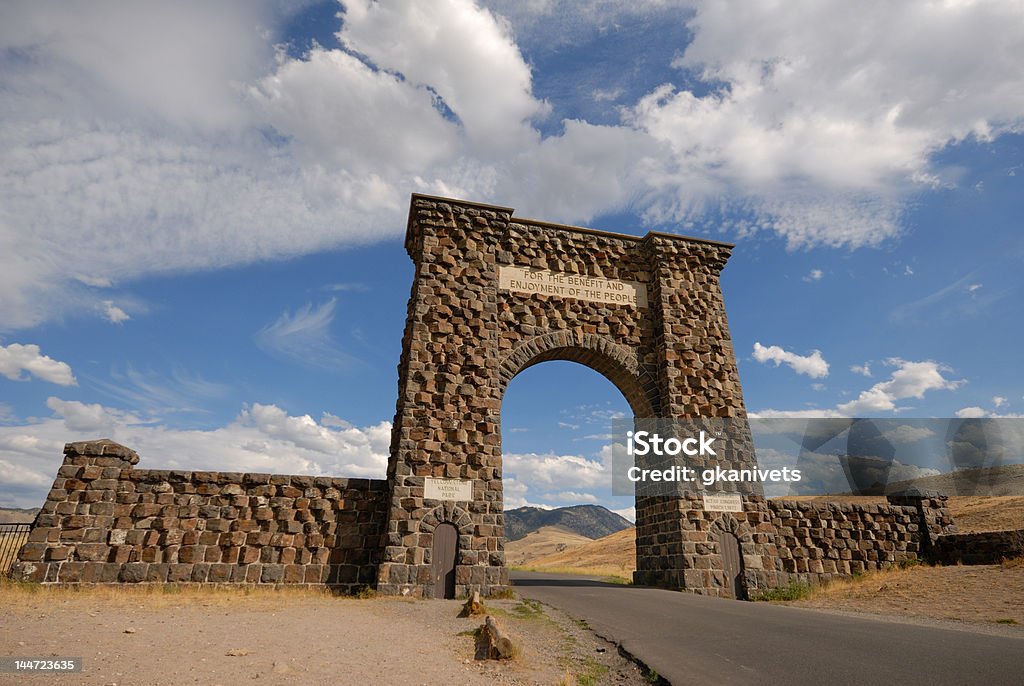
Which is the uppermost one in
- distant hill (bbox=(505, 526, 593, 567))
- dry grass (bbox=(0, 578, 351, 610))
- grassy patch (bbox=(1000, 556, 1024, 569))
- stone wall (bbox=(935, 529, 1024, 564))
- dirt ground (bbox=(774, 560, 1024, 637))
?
stone wall (bbox=(935, 529, 1024, 564))

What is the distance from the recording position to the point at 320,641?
7.10 metres

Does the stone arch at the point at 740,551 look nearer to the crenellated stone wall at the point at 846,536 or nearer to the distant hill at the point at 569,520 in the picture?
the crenellated stone wall at the point at 846,536

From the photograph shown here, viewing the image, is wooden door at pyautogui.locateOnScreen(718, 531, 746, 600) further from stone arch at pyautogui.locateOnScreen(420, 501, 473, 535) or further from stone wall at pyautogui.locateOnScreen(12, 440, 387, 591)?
stone wall at pyautogui.locateOnScreen(12, 440, 387, 591)

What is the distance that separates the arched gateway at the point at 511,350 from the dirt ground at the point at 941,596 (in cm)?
317

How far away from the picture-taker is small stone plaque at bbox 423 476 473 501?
1366 centimetres

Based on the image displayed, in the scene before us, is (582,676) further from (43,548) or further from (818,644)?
(43,548)

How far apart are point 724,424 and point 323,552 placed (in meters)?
11.2

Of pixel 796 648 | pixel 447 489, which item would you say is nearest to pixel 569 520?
pixel 447 489

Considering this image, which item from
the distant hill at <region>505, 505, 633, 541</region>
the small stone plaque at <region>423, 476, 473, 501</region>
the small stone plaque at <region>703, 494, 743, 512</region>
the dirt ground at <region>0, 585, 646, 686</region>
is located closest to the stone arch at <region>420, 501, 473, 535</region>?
the small stone plaque at <region>423, 476, 473, 501</region>

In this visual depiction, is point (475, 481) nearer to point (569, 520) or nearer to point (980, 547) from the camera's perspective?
point (980, 547)

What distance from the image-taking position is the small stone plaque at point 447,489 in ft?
44.8

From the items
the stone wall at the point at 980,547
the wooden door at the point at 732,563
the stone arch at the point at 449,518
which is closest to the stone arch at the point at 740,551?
the wooden door at the point at 732,563

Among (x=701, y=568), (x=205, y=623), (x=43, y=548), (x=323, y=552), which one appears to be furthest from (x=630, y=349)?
(x=43, y=548)

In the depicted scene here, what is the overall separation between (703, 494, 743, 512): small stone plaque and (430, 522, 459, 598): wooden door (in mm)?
6846
